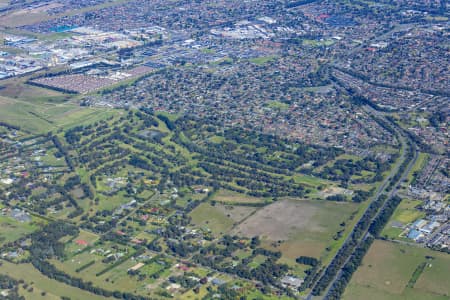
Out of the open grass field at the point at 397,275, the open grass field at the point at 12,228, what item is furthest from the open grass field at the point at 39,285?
the open grass field at the point at 397,275

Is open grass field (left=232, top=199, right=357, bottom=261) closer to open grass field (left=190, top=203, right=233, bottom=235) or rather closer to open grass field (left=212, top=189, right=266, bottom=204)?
open grass field (left=190, top=203, right=233, bottom=235)

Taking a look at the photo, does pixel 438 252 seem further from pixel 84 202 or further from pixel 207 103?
pixel 207 103

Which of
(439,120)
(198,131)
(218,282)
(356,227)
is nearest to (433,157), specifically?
(439,120)

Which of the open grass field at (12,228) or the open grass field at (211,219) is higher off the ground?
the open grass field at (211,219)

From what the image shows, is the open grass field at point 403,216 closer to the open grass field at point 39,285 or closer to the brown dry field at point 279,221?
the brown dry field at point 279,221

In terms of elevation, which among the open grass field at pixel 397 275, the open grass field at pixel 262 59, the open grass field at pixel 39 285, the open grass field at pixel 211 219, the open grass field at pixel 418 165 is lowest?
the open grass field at pixel 39 285

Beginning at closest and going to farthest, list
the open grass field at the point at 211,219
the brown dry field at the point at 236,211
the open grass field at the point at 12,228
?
the open grass field at the point at 12,228, the open grass field at the point at 211,219, the brown dry field at the point at 236,211
